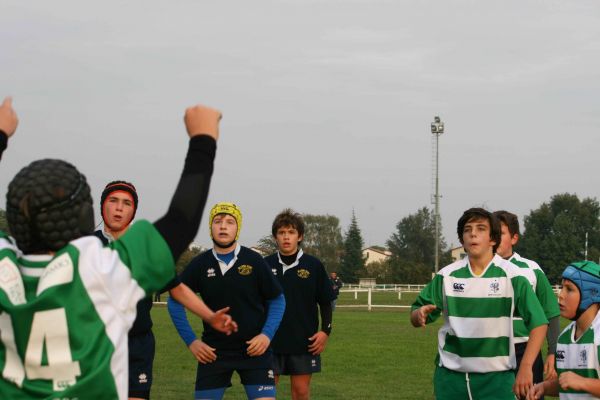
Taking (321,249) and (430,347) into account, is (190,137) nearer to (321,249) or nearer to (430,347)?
(430,347)

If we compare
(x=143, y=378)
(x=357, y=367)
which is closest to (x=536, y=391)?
(x=143, y=378)

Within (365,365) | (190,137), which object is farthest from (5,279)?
(365,365)

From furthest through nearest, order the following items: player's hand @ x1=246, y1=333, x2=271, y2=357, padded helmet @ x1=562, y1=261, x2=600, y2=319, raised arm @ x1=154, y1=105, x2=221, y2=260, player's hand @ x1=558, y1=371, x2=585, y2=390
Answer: player's hand @ x1=246, y1=333, x2=271, y2=357, padded helmet @ x1=562, y1=261, x2=600, y2=319, player's hand @ x1=558, y1=371, x2=585, y2=390, raised arm @ x1=154, y1=105, x2=221, y2=260

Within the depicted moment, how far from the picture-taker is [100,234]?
25.1ft

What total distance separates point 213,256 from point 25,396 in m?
5.50

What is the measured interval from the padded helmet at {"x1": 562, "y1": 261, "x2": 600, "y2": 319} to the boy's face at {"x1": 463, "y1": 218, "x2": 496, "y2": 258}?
974 millimetres

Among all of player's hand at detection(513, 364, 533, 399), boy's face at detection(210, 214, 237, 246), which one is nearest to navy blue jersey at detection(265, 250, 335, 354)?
boy's face at detection(210, 214, 237, 246)

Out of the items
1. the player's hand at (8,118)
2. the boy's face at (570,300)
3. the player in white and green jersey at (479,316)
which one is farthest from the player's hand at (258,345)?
the player's hand at (8,118)

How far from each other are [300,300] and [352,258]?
365ft

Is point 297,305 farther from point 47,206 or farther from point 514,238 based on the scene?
point 47,206

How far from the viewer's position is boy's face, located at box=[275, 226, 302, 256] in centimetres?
963

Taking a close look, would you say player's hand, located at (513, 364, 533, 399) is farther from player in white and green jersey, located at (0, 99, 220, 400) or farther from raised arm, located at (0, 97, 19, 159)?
raised arm, located at (0, 97, 19, 159)

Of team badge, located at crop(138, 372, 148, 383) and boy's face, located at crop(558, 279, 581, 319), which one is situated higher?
boy's face, located at crop(558, 279, 581, 319)

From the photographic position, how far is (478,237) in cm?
712
